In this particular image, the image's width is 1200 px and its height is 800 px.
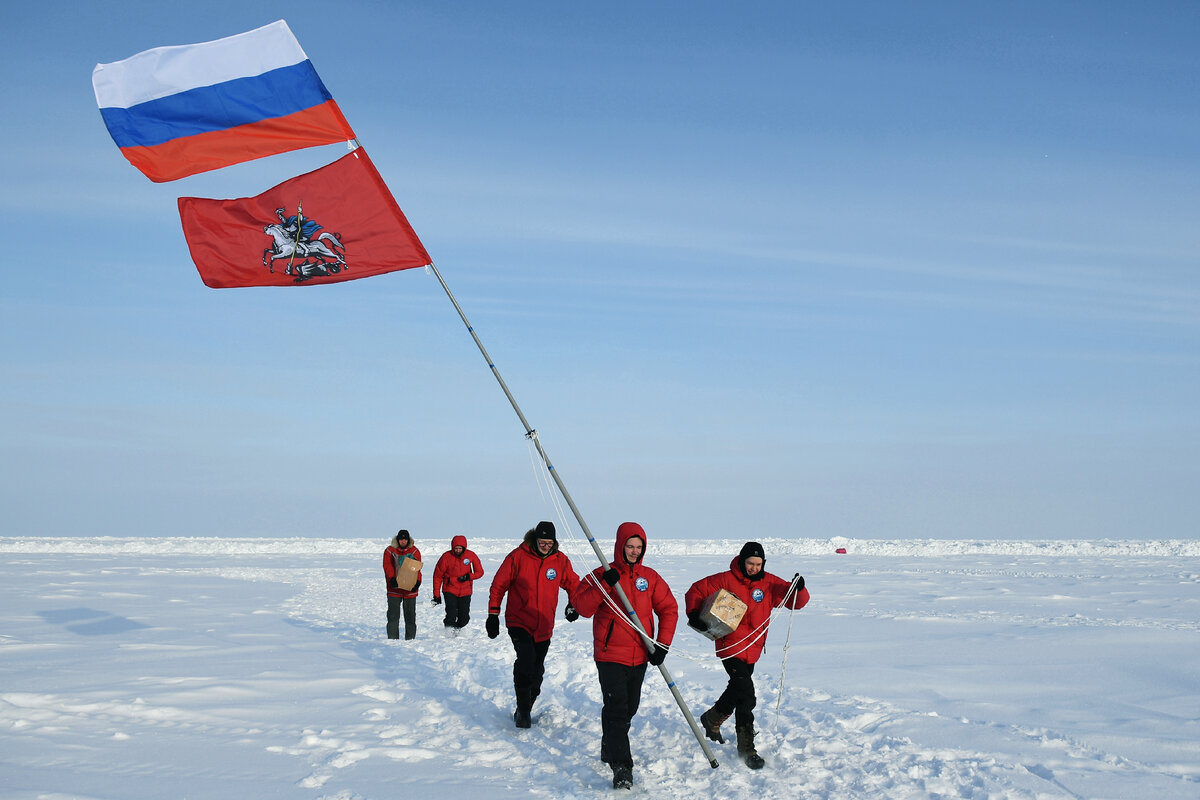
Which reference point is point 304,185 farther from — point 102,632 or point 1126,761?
point 102,632

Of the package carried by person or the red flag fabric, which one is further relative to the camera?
the red flag fabric

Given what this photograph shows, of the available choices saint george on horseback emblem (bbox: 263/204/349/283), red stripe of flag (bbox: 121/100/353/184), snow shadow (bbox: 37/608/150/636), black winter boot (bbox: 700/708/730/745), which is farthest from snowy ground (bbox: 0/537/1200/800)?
red stripe of flag (bbox: 121/100/353/184)

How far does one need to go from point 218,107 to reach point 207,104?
3.9 inches

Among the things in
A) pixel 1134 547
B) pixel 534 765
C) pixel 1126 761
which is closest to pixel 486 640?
pixel 534 765

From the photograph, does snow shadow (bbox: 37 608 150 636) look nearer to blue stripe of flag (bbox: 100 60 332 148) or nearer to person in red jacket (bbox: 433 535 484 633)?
person in red jacket (bbox: 433 535 484 633)

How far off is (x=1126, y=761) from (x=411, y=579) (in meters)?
9.19

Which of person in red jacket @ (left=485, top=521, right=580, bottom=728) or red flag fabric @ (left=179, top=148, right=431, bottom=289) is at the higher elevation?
red flag fabric @ (left=179, top=148, right=431, bottom=289)

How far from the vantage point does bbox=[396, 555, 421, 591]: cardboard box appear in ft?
41.8

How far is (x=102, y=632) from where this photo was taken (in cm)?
1267

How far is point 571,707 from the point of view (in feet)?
27.1

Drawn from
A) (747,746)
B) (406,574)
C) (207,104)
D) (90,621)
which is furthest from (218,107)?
(90,621)

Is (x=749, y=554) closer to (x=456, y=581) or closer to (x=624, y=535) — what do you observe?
(x=624, y=535)

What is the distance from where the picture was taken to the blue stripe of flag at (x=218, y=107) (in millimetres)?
7449

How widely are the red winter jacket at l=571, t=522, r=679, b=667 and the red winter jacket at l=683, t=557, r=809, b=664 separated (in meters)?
0.23
